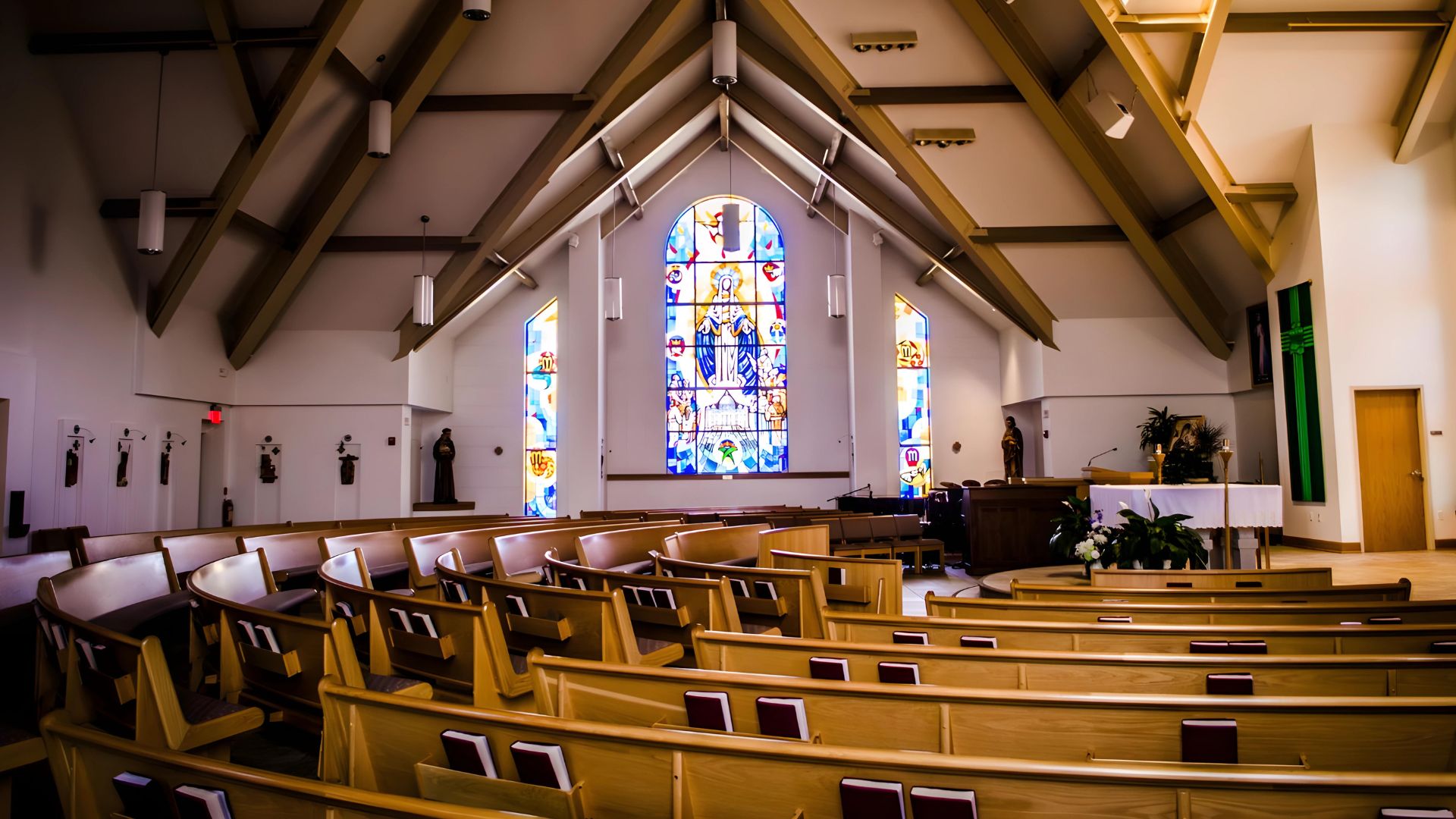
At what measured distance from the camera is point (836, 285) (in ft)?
39.2

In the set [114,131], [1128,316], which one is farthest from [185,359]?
[1128,316]

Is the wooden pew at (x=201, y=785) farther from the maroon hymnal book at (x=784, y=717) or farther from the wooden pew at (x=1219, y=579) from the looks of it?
the wooden pew at (x=1219, y=579)

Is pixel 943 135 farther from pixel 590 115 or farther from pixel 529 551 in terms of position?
pixel 529 551

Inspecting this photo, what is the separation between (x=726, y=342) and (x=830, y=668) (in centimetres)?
1105

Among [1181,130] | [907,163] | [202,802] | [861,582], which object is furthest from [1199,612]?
[907,163]

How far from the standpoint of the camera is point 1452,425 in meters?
7.91

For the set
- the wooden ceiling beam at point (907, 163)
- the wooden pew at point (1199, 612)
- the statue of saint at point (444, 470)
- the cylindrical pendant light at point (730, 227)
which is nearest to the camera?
the wooden pew at point (1199, 612)

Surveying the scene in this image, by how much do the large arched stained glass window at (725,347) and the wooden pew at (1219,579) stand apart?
870 centimetres

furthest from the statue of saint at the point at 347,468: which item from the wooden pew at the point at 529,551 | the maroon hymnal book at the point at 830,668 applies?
the maroon hymnal book at the point at 830,668

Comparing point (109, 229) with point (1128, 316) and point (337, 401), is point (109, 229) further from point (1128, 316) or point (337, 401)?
point (1128, 316)

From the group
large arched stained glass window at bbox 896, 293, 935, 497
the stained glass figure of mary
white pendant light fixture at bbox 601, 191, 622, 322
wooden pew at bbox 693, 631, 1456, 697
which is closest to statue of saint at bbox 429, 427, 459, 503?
white pendant light fixture at bbox 601, 191, 622, 322

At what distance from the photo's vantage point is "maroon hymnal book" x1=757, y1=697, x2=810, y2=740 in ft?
5.29

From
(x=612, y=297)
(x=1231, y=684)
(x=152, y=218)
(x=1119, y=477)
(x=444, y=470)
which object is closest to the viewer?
(x=1231, y=684)

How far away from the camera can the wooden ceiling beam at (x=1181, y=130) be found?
667 cm
